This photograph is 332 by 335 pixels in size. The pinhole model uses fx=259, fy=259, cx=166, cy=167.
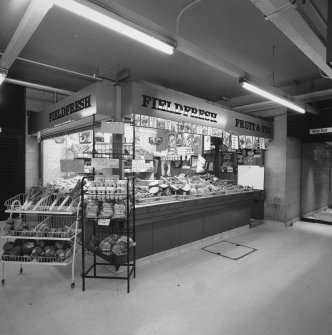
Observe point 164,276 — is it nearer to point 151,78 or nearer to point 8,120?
point 151,78

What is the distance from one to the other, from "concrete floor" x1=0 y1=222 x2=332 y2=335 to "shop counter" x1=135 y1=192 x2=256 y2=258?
0.35 m

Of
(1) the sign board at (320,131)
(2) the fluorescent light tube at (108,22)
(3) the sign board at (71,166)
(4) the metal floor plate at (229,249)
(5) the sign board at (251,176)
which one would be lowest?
(4) the metal floor plate at (229,249)

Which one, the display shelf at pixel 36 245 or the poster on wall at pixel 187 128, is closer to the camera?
the display shelf at pixel 36 245

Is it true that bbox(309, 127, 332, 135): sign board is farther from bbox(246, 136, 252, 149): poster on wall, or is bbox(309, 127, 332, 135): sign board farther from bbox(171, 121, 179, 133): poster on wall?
bbox(171, 121, 179, 133): poster on wall

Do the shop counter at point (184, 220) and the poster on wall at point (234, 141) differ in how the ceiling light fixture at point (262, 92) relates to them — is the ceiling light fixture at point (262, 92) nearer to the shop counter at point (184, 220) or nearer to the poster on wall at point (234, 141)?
the poster on wall at point (234, 141)

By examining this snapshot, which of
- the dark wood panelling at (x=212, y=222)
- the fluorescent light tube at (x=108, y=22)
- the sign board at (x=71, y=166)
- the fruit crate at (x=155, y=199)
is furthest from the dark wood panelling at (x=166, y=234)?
the fluorescent light tube at (x=108, y=22)

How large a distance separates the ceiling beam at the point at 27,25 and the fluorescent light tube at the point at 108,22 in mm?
165

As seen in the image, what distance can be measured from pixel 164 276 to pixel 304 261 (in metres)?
2.66

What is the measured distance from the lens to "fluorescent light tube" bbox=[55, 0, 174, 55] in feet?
7.59

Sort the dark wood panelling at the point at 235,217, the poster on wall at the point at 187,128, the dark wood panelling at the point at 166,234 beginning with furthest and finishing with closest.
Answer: the dark wood panelling at the point at 235,217, the poster on wall at the point at 187,128, the dark wood panelling at the point at 166,234

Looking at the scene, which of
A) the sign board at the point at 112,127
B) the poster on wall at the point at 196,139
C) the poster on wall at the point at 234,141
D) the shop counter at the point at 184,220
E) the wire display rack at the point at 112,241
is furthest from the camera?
the poster on wall at the point at 196,139

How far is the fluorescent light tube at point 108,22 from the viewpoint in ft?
7.59

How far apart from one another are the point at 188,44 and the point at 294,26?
1.24m

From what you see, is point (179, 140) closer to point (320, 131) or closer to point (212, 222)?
point (212, 222)
